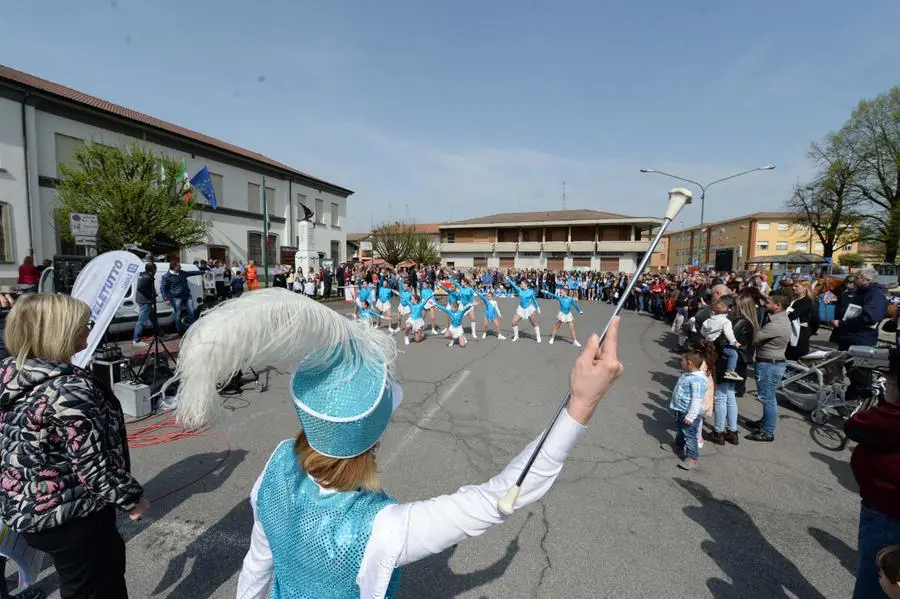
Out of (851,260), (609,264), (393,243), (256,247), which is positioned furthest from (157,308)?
(851,260)

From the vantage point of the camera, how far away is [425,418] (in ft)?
18.9

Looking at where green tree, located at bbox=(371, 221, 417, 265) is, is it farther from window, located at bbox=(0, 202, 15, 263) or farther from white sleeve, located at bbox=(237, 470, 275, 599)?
white sleeve, located at bbox=(237, 470, 275, 599)

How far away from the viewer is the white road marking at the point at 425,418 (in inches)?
182

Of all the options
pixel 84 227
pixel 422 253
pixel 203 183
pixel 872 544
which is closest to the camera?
pixel 872 544

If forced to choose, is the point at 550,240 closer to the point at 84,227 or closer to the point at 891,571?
the point at 84,227

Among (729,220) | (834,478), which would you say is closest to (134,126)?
(834,478)

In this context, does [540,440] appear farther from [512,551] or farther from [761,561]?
[761,561]

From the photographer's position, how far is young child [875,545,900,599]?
1578mm

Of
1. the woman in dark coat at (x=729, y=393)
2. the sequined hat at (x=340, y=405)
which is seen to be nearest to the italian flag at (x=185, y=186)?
the woman in dark coat at (x=729, y=393)

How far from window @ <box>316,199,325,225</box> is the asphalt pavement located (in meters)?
33.5

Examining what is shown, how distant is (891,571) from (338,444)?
2.12 metres

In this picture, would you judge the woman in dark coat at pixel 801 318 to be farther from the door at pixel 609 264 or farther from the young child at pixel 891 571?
the door at pixel 609 264

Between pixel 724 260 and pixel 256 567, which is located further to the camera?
pixel 724 260

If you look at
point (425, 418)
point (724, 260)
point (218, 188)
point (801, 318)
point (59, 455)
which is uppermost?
point (218, 188)
